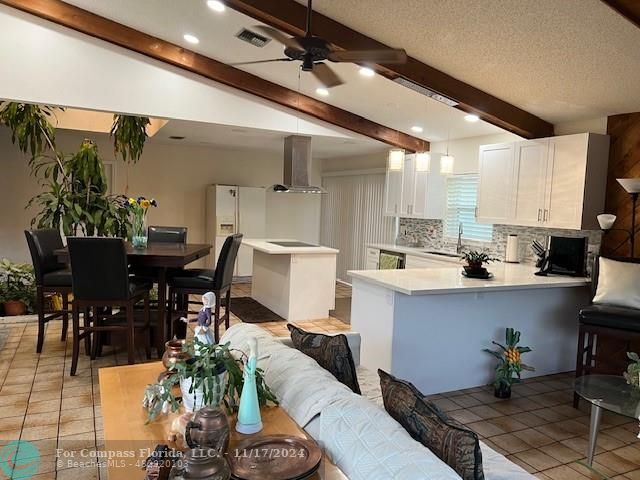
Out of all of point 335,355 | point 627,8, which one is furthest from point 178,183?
point 627,8

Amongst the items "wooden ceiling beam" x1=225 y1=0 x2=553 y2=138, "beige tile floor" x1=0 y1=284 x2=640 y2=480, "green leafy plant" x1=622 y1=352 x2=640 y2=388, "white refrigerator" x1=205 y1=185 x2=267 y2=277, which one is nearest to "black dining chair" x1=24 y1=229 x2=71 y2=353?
"beige tile floor" x1=0 y1=284 x2=640 y2=480

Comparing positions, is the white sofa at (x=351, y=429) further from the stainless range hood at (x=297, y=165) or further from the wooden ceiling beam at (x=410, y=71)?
the stainless range hood at (x=297, y=165)

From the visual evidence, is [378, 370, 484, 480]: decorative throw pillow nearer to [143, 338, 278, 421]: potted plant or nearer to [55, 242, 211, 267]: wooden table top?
[143, 338, 278, 421]: potted plant

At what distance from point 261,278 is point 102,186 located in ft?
7.58

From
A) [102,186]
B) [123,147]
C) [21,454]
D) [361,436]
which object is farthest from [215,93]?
[361,436]

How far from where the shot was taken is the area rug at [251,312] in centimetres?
567

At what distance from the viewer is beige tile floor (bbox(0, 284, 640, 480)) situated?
2707 millimetres

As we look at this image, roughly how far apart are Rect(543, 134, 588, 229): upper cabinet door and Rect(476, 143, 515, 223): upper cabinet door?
44cm

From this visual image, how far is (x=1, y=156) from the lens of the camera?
704cm

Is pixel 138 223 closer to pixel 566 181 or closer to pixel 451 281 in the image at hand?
pixel 451 281

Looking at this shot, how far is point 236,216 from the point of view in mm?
8055

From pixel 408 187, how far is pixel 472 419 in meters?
3.87

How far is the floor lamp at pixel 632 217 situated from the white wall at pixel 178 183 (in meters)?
5.84

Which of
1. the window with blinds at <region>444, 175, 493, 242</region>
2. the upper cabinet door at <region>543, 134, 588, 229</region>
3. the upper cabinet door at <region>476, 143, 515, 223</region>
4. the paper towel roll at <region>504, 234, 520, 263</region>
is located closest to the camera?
the upper cabinet door at <region>543, 134, 588, 229</region>
